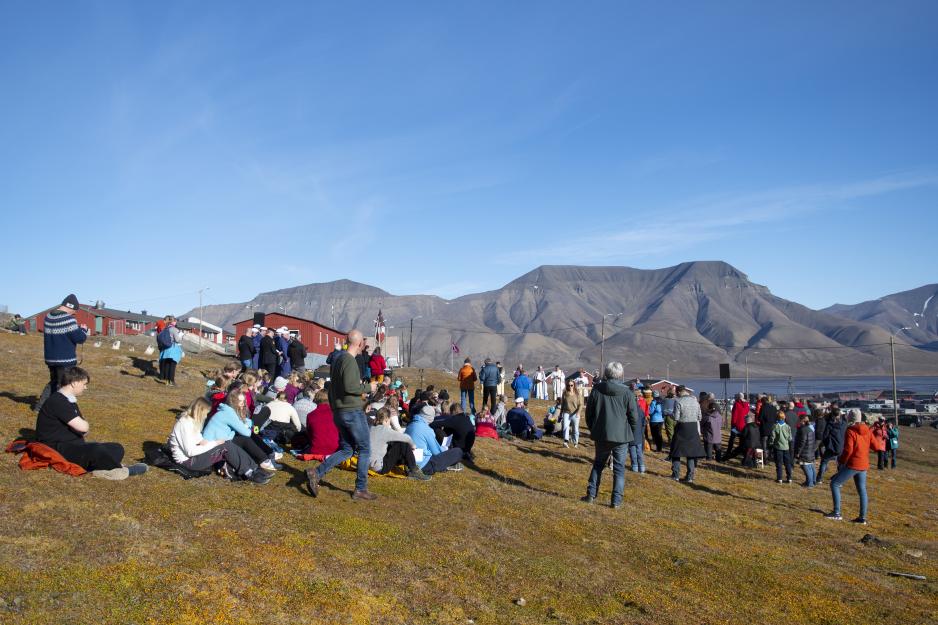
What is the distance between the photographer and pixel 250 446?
10047 mm

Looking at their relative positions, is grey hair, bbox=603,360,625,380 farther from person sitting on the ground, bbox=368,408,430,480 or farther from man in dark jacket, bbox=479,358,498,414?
man in dark jacket, bbox=479,358,498,414

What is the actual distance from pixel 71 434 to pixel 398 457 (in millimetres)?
4916

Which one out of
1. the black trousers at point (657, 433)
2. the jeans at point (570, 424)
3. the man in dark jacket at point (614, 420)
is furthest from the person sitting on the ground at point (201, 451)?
the black trousers at point (657, 433)

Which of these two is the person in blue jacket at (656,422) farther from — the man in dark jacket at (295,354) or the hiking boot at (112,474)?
the hiking boot at (112,474)

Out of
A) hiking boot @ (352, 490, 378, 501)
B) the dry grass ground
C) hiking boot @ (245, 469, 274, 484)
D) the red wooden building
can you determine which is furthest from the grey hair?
the red wooden building

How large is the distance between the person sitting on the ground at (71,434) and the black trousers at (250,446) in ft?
4.97

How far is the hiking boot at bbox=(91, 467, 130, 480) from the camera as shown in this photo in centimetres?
882

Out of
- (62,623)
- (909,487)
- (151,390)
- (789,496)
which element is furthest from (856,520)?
(151,390)

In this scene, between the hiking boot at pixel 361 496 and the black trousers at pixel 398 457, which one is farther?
the black trousers at pixel 398 457

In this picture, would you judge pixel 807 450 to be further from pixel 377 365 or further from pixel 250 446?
pixel 250 446

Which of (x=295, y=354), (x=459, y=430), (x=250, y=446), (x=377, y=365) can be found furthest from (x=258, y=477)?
(x=377, y=365)

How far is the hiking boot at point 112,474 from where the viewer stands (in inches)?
347

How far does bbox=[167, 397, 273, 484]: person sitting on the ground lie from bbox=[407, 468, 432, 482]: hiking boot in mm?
2595

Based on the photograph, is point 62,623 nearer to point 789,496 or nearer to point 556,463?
point 556,463
